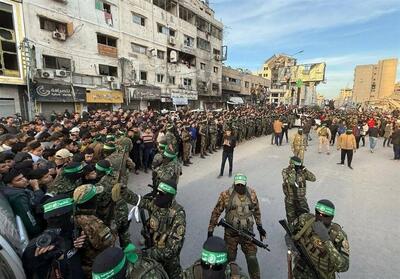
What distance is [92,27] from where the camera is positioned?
1870 centimetres

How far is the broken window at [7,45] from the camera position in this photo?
13477 mm

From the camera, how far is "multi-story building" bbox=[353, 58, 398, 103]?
75.7 m

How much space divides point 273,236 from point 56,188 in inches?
156

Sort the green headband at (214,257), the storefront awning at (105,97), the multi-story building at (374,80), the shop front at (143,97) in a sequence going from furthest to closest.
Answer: the multi-story building at (374,80), the shop front at (143,97), the storefront awning at (105,97), the green headband at (214,257)

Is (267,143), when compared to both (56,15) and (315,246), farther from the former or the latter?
(56,15)

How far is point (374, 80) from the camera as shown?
80125 millimetres

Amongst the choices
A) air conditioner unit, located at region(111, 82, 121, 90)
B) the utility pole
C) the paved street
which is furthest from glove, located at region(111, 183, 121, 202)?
air conditioner unit, located at region(111, 82, 121, 90)

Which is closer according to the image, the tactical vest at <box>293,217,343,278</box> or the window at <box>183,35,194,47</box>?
the tactical vest at <box>293,217,343,278</box>

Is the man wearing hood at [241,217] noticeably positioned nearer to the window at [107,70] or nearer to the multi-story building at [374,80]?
the window at [107,70]

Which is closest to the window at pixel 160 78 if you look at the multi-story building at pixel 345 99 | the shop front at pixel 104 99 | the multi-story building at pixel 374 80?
the shop front at pixel 104 99

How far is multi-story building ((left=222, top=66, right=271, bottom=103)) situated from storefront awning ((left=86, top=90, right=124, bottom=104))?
824 inches

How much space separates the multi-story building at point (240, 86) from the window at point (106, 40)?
20744 mm

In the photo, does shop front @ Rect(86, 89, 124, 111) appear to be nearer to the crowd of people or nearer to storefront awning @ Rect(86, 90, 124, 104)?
storefront awning @ Rect(86, 90, 124, 104)

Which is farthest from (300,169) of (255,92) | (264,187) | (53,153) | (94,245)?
(255,92)
